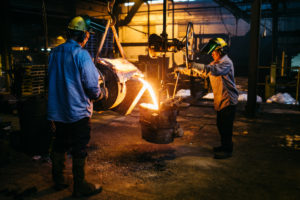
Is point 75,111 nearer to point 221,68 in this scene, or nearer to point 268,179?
point 221,68

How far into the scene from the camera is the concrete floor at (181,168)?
11.2 ft

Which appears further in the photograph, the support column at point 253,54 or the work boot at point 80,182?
the support column at point 253,54

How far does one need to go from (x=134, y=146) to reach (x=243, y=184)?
2.33 metres

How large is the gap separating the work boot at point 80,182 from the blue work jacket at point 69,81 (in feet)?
1.85

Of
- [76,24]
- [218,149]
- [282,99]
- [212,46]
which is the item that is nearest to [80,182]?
[76,24]

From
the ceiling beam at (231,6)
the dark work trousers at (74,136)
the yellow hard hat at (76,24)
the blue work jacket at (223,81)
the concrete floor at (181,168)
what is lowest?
the concrete floor at (181,168)

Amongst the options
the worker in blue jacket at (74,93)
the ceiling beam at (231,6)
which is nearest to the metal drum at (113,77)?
the worker in blue jacket at (74,93)

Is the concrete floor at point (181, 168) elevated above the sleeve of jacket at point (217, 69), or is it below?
below

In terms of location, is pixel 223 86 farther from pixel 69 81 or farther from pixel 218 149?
pixel 69 81

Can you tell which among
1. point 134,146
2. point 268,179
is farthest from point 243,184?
point 134,146

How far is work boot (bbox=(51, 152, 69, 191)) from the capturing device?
132 inches

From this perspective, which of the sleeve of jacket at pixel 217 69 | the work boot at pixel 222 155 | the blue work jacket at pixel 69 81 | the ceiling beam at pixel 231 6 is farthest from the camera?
the ceiling beam at pixel 231 6

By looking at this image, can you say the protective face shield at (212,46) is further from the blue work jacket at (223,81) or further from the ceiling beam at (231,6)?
the ceiling beam at (231,6)

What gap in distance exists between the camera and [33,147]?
4.60m
